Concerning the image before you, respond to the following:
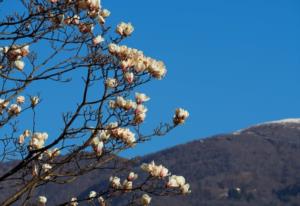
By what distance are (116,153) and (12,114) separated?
1.69 m

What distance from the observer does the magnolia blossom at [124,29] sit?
8719 millimetres

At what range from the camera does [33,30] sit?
29.6 feet

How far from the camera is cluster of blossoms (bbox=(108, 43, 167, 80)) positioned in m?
8.55

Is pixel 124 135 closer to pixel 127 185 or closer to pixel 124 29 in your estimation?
pixel 127 185

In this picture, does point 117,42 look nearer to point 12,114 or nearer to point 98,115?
point 98,115

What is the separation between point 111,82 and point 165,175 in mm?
1255

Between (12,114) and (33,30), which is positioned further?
(12,114)

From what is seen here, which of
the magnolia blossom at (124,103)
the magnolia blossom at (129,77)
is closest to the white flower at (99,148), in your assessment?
the magnolia blossom at (124,103)

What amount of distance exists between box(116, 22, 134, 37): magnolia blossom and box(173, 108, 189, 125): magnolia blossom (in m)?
1.06

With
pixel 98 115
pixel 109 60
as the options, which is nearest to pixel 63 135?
pixel 98 115

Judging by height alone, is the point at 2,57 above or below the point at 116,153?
above

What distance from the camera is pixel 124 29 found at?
28.8 feet

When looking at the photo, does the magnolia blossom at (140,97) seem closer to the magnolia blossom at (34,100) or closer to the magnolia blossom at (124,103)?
the magnolia blossom at (124,103)

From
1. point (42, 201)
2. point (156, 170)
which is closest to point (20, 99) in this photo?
point (42, 201)
